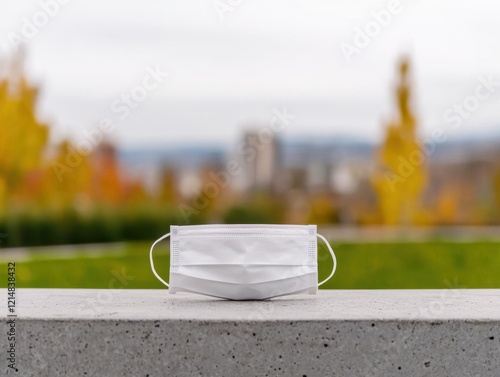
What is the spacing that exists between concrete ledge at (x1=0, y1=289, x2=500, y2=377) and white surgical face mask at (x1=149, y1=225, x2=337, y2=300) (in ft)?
1.00

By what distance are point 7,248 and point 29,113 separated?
3.09 meters

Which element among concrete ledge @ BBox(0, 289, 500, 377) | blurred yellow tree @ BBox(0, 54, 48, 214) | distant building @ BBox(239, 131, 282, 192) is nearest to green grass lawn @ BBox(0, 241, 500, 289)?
blurred yellow tree @ BBox(0, 54, 48, 214)

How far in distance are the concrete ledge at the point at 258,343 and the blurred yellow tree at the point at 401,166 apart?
1931cm

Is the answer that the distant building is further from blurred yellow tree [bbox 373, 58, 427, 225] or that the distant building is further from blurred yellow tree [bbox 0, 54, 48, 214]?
blurred yellow tree [bbox 0, 54, 48, 214]

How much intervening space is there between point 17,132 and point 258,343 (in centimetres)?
1367

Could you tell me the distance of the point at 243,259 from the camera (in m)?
3.13

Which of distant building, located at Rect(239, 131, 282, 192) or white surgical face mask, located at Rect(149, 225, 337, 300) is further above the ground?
distant building, located at Rect(239, 131, 282, 192)

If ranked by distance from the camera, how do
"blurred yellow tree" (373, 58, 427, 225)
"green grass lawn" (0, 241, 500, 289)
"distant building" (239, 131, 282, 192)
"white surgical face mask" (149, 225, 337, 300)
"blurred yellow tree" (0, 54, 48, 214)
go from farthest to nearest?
1. "distant building" (239, 131, 282, 192)
2. "blurred yellow tree" (373, 58, 427, 225)
3. "blurred yellow tree" (0, 54, 48, 214)
4. "green grass lawn" (0, 241, 500, 289)
5. "white surgical face mask" (149, 225, 337, 300)

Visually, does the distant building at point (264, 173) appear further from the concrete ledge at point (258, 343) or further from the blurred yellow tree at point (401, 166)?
the concrete ledge at point (258, 343)

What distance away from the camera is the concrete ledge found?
2766 mm

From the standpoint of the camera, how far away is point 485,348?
2811 millimetres

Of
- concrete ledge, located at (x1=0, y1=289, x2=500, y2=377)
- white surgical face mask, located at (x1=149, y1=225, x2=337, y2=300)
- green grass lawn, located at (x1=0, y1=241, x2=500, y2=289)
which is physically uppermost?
white surgical face mask, located at (x1=149, y1=225, x2=337, y2=300)

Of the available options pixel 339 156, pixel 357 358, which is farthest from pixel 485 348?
pixel 339 156

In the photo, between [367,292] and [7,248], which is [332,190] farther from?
[367,292]
